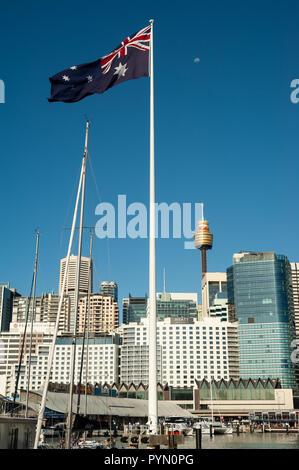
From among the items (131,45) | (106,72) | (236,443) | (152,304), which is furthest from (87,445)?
(236,443)

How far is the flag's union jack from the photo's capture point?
89.0 ft

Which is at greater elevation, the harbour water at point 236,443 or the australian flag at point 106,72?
the australian flag at point 106,72

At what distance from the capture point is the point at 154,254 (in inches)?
929

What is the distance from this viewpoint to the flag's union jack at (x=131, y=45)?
27125mm

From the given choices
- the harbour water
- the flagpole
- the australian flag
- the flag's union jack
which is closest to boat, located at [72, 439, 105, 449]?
the harbour water

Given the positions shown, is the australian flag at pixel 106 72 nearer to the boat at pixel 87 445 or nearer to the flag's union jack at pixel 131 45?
the flag's union jack at pixel 131 45

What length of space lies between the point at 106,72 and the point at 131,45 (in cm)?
191

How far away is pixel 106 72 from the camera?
90.6ft

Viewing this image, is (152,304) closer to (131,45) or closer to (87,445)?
(131,45)

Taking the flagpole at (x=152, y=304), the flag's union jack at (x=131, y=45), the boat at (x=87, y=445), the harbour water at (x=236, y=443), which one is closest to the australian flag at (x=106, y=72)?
the flag's union jack at (x=131, y=45)

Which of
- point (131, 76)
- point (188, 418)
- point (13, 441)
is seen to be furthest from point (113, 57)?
point (188, 418)

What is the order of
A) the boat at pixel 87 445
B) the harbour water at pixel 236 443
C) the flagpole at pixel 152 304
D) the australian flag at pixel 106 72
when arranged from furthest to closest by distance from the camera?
the harbour water at pixel 236 443
the boat at pixel 87 445
the australian flag at pixel 106 72
the flagpole at pixel 152 304

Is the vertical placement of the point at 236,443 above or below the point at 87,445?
below

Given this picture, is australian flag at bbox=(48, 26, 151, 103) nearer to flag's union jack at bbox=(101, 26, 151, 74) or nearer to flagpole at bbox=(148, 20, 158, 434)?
flag's union jack at bbox=(101, 26, 151, 74)
